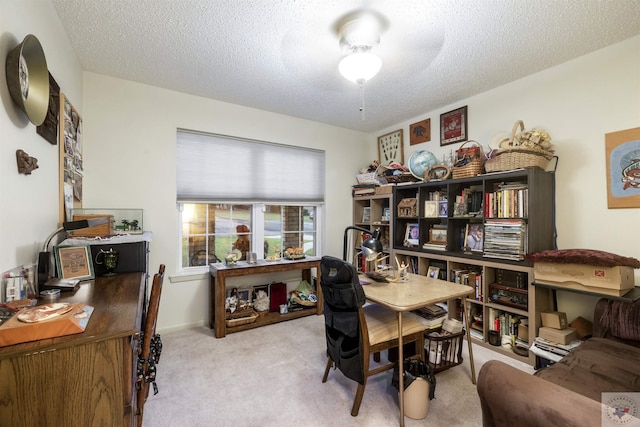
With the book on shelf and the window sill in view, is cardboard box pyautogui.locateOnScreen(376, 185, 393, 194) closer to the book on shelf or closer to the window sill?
the book on shelf

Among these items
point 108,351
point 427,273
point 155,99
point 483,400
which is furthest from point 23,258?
point 427,273

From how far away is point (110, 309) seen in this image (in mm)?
1199

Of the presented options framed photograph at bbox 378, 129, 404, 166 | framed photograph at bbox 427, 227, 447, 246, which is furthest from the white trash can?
framed photograph at bbox 378, 129, 404, 166

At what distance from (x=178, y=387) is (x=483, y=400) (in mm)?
1956

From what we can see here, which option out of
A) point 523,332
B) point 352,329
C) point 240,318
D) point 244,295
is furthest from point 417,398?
point 244,295

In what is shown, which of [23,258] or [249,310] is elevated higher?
[23,258]

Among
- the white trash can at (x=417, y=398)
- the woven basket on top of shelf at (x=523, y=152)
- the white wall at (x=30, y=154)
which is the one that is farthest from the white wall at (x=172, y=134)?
the white trash can at (x=417, y=398)

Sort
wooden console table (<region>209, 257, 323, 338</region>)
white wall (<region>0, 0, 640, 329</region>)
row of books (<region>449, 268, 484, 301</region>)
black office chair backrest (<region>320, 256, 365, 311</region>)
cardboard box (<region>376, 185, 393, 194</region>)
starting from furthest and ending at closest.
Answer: cardboard box (<region>376, 185, 393, 194</region>), wooden console table (<region>209, 257, 323, 338</region>), row of books (<region>449, 268, 484, 301</region>), black office chair backrest (<region>320, 256, 365, 311</region>), white wall (<region>0, 0, 640, 329</region>)

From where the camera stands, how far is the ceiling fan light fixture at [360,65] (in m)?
1.85

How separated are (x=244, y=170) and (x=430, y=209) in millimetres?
2243

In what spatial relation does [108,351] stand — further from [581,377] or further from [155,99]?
[155,99]

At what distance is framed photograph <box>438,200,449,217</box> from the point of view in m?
2.99

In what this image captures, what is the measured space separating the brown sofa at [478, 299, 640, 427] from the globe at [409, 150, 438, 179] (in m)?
1.89

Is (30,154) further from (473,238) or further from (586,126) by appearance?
(586,126)
